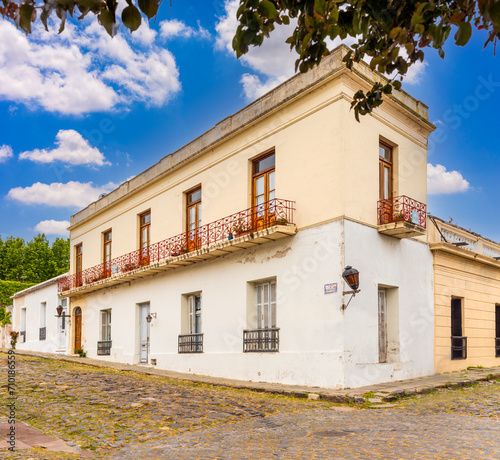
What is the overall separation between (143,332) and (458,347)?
9.89 m

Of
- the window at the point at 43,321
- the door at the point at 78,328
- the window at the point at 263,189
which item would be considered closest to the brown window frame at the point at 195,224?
the window at the point at 263,189

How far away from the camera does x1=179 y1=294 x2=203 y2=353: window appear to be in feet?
50.8

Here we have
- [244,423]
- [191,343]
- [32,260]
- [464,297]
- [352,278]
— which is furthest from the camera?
[32,260]

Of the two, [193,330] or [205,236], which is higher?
Result: [205,236]

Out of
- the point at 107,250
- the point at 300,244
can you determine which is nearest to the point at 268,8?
the point at 300,244

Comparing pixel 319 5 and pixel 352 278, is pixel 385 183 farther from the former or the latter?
pixel 319 5

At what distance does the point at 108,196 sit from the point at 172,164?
547 centimetres

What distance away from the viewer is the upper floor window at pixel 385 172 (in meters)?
13.4

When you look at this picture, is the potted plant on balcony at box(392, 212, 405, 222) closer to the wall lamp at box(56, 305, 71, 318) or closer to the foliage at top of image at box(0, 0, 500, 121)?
the foliage at top of image at box(0, 0, 500, 121)

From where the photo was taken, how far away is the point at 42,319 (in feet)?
89.5

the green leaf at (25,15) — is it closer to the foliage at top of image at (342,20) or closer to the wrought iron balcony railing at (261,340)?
the foliage at top of image at (342,20)

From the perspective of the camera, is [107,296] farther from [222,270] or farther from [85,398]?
[85,398]

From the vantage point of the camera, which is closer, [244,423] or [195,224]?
[244,423]

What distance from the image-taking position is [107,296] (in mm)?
20953
